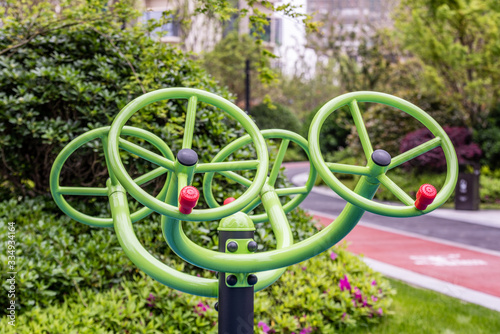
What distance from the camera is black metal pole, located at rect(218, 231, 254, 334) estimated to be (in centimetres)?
158

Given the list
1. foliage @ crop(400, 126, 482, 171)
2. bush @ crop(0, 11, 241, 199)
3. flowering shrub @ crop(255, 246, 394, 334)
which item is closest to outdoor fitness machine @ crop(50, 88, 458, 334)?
flowering shrub @ crop(255, 246, 394, 334)

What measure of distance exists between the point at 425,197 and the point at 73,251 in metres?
2.66

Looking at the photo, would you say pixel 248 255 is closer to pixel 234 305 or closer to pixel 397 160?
pixel 234 305

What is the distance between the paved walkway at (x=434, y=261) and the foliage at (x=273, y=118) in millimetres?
18148

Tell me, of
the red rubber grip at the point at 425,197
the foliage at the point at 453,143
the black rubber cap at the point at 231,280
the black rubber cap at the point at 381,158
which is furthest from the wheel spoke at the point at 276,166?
the foliage at the point at 453,143

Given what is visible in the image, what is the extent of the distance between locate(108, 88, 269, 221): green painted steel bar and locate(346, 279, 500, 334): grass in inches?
97.4

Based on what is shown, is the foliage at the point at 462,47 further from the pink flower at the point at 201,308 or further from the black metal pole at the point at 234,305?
the black metal pole at the point at 234,305

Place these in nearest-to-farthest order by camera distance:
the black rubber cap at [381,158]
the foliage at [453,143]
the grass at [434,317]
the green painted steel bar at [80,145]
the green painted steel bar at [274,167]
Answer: the black rubber cap at [381,158], the green painted steel bar at [80,145], the green painted steel bar at [274,167], the grass at [434,317], the foliage at [453,143]

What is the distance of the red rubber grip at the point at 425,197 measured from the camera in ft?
4.36

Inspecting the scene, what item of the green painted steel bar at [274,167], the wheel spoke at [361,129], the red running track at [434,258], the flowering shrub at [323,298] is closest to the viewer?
the wheel spoke at [361,129]

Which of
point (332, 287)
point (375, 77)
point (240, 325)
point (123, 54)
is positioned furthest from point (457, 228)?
point (375, 77)

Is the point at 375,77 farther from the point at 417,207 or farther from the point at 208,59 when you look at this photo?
the point at 417,207

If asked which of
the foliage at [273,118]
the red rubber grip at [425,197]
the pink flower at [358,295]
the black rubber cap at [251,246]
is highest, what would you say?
the red rubber grip at [425,197]

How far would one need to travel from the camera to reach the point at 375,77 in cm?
1884
